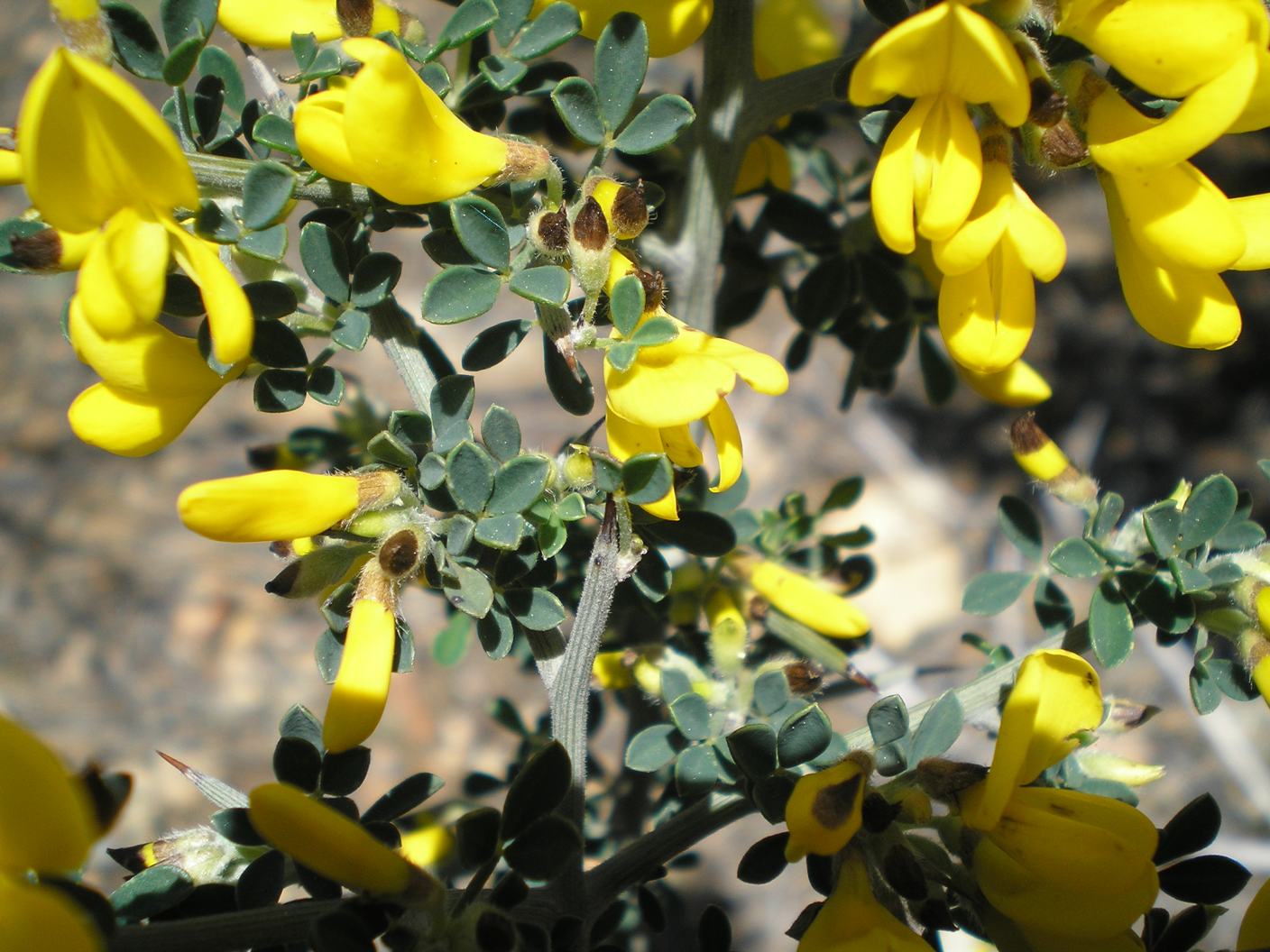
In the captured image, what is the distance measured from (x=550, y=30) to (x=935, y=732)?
0.74 metres

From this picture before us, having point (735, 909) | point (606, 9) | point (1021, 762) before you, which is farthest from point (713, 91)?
point (735, 909)

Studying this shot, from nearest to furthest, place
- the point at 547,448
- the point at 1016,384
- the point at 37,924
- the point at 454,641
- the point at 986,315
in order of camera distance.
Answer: the point at 37,924 < the point at 986,315 < the point at 1016,384 < the point at 454,641 < the point at 547,448

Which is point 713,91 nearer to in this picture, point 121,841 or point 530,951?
point 530,951

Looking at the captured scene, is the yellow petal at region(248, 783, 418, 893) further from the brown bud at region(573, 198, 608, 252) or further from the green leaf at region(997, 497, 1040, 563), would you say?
the green leaf at region(997, 497, 1040, 563)

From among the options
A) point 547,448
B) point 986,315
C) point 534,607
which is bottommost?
point 547,448

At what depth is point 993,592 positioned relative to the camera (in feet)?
4.44

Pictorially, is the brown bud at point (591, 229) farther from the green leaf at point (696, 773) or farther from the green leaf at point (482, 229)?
the green leaf at point (696, 773)

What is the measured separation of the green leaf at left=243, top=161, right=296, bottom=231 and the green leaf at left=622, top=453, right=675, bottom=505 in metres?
0.36

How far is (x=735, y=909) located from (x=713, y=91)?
2.38 m

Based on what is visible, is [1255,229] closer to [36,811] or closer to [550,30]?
[550,30]

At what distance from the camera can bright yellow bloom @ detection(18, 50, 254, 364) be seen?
0.75m

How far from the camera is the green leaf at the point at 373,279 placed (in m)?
0.99

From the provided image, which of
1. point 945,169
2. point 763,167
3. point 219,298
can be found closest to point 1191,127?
point 945,169

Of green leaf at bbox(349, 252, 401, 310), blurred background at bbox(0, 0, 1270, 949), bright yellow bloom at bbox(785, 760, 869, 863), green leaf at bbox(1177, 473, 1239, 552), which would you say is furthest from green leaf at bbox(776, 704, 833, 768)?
blurred background at bbox(0, 0, 1270, 949)
